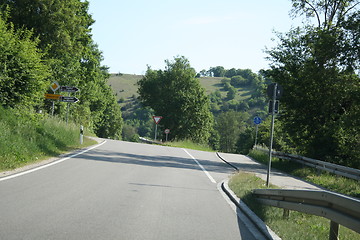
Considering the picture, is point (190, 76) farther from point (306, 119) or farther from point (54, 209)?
point (54, 209)

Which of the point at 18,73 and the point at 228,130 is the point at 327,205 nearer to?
the point at 18,73

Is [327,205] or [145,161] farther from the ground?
[327,205]

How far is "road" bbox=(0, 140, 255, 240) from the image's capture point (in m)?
5.55

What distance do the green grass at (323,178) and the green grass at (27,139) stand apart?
10.5 metres

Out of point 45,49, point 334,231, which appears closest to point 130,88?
point 45,49

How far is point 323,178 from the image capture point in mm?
17031

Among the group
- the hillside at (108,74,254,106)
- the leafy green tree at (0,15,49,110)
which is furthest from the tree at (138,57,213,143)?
the hillside at (108,74,254,106)

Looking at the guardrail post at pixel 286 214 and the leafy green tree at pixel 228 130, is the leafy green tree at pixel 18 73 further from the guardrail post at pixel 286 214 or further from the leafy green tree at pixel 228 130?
the leafy green tree at pixel 228 130

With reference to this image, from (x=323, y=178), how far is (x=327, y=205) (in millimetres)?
12393

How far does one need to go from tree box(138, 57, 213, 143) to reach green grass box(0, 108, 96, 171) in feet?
131

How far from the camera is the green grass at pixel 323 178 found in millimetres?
14161

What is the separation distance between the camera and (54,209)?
6.66 metres

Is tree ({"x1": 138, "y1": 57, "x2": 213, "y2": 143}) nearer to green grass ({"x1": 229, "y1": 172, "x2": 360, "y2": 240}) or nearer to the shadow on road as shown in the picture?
the shadow on road

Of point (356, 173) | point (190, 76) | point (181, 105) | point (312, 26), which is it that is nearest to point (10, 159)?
point (356, 173)
